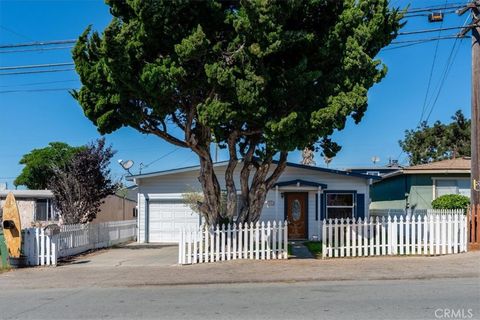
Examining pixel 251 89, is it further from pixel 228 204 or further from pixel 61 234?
pixel 61 234

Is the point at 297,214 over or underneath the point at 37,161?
underneath

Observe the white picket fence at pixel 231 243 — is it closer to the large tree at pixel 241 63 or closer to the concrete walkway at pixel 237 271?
the concrete walkway at pixel 237 271

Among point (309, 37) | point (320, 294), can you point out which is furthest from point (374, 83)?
point (320, 294)

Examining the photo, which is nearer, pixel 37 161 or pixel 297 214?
pixel 297 214

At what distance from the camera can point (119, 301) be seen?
980 centimetres

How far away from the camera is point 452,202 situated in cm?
2341

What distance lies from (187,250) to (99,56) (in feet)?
18.5

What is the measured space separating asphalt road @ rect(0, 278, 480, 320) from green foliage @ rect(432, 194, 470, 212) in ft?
40.9

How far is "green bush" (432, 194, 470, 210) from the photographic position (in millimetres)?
23188

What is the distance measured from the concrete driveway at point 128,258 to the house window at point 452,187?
13456 mm

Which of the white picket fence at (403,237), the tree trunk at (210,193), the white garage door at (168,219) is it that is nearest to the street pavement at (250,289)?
the white picket fence at (403,237)

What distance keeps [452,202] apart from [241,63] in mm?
13988

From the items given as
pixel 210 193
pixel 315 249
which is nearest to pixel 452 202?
pixel 315 249

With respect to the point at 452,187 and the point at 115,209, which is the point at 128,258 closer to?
the point at 115,209
